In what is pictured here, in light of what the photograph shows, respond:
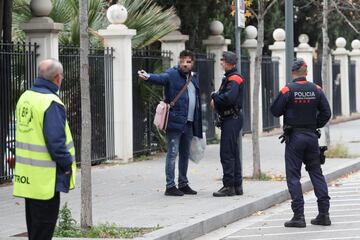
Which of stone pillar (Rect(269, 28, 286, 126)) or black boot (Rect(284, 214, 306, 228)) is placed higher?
stone pillar (Rect(269, 28, 286, 126))

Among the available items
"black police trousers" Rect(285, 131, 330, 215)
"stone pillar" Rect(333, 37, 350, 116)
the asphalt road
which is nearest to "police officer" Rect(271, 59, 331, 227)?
"black police trousers" Rect(285, 131, 330, 215)

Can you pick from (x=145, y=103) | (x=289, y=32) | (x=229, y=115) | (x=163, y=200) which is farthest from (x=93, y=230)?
(x=145, y=103)

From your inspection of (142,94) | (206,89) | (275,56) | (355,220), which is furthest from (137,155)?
(275,56)

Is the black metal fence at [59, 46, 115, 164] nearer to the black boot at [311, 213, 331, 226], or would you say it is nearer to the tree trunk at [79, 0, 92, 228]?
the tree trunk at [79, 0, 92, 228]

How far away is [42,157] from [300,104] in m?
4.15

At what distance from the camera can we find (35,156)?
6.86 meters

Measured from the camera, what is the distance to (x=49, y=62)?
7.04 m

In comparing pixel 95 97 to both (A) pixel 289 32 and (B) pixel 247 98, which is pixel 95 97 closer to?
(A) pixel 289 32

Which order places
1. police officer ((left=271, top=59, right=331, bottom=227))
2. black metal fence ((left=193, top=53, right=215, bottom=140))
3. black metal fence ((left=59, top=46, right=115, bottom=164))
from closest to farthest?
police officer ((left=271, top=59, right=331, bottom=227))
black metal fence ((left=59, top=46, right=115, bottom=164))
black metal fence ((left=193, top=53, right=215, bottom=140))

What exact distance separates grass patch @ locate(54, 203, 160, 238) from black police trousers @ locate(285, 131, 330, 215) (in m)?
1.90

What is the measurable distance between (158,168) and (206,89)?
6115mm

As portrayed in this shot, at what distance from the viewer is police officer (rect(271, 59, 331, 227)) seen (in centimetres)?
1012

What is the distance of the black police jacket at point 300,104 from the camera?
10125mm

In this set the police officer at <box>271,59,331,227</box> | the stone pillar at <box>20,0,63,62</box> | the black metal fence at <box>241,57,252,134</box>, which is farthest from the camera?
the black metal fence at <box>241,57,252,134</box>
